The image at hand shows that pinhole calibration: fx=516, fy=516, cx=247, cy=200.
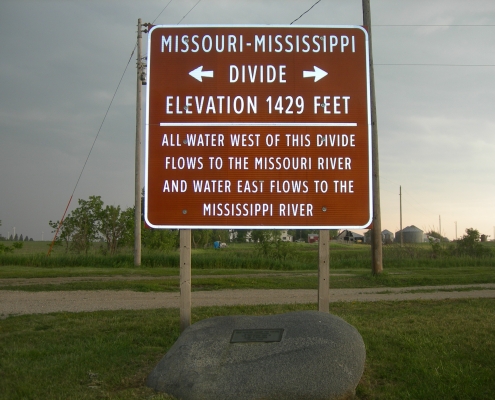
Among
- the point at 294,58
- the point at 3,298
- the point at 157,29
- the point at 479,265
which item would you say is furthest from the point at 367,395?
the point at 479,265

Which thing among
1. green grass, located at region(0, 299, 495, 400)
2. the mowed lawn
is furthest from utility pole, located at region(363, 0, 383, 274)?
green grass, located at region(0, 299, 495, 400)

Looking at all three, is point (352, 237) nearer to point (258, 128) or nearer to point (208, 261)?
point (208, 261)

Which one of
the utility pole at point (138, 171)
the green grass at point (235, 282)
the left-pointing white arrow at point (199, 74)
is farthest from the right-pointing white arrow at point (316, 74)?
the utility pole at point (138, 171)

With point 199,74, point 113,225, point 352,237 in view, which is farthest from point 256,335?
point 352,237

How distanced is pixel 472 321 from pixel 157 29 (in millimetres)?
6319

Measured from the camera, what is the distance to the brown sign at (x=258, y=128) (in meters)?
6.26

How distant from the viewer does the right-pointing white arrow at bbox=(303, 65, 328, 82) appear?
21.1 feet

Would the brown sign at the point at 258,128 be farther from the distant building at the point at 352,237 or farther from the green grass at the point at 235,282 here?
the distant building at the point at 352,237

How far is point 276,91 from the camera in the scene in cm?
641

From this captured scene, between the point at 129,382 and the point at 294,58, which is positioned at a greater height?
the point at 294,58

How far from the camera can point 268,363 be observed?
4.72 metres

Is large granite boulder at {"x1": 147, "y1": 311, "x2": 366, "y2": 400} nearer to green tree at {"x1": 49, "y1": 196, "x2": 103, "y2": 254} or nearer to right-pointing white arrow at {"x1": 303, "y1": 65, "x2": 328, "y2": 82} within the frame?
right-pointing white arrow at {"x1": 303, "y1": 65, "x2": 328, "y2": 82}

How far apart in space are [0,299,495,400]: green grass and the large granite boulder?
33cm

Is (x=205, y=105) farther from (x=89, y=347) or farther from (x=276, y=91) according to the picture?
(x=89, y=347)
